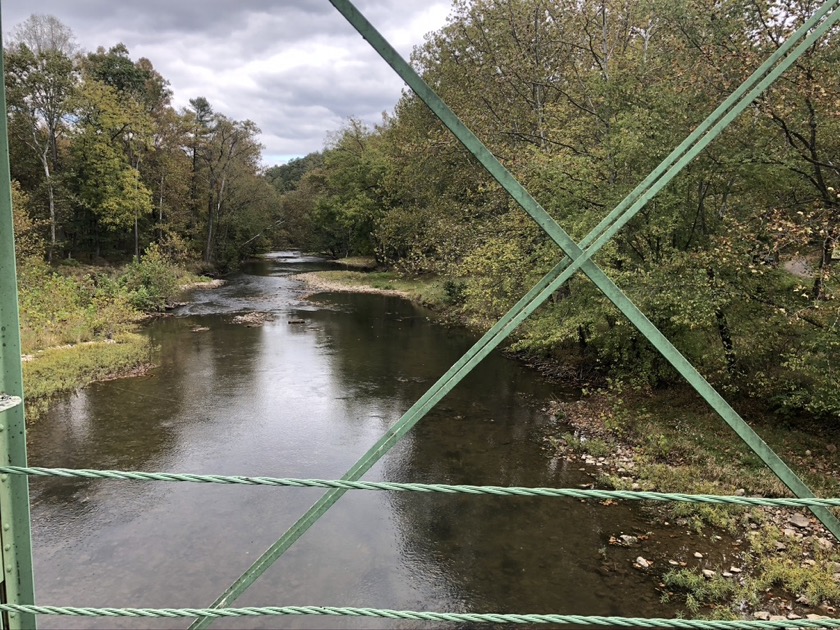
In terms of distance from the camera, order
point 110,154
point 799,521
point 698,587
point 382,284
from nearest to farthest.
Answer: point 698,587 < point 799,521 < point 110,154 < point 382,284

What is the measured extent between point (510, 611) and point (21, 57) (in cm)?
2837

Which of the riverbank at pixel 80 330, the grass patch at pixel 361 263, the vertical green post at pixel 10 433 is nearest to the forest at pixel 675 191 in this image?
the vertical green post at pixel 10 433

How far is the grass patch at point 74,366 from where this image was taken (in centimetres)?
1148

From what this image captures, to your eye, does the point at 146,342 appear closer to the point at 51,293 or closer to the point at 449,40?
the point at 51,293

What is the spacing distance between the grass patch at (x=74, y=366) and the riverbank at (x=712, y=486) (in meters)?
9.94

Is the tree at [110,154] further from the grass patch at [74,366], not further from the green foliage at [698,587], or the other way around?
the green foliage at [698,587]

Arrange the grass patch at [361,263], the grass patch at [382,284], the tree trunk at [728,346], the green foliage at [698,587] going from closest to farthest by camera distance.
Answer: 1. the green foliage at [698,587]
2. the tree trunk at [728,346]
3. the grass patch at [382,284]
4. the grass patch at [361,263]

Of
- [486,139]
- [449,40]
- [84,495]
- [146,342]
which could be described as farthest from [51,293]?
[449,40]

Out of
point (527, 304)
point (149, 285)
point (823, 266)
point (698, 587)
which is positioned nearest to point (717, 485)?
point (698, 587)

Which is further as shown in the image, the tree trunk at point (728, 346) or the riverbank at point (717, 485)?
the tree trunk at point (728, 346)

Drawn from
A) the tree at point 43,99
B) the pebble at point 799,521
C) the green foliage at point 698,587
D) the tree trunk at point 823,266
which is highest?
the tree at point 43,99

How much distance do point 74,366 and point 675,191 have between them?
13172 mm

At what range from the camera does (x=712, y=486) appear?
24.8 ft

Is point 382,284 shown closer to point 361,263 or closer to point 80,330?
point 361,263
